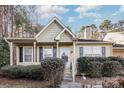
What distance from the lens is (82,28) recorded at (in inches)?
508

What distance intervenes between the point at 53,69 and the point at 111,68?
11.4 ft

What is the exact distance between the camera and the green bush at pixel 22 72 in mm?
11562

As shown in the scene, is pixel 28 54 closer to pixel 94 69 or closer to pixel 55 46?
pixel 55 46

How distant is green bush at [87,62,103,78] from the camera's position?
12.1m

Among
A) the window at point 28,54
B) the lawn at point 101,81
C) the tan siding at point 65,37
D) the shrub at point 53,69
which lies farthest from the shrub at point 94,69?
the window at point 28,54

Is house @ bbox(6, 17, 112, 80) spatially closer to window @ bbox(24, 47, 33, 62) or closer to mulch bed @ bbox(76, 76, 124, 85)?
window @ bbox(24, 47, 33, 62)

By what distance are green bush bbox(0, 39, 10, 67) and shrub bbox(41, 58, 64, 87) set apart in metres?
2.79

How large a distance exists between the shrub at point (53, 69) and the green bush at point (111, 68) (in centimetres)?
285

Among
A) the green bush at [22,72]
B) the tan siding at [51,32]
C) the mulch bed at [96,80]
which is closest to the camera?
the mulch bed at [96,80]

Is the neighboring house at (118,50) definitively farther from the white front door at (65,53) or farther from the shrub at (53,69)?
the shrub at (53,69)

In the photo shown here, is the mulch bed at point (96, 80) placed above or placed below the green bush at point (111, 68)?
below

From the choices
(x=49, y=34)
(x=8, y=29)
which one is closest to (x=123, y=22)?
(x=49, y=34)

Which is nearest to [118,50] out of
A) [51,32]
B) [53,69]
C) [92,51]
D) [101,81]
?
[92,51]
